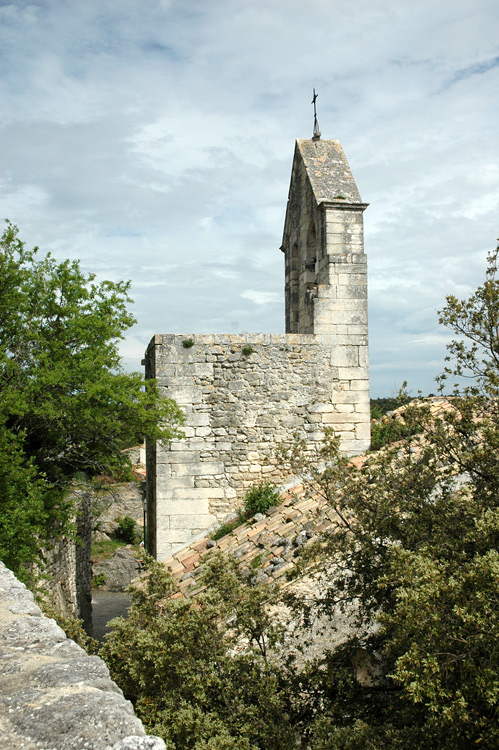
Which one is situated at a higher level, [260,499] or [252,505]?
[260,499]

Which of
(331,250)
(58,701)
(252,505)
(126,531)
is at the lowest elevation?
(126,531)

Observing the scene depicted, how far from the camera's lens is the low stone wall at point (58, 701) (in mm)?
1910

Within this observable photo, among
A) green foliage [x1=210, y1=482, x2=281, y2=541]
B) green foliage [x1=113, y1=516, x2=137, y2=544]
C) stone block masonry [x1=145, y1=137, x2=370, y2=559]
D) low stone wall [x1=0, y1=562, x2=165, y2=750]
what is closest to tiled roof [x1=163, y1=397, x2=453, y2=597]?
green foliage [x1=210, y1=482, x2=281, y2=541]

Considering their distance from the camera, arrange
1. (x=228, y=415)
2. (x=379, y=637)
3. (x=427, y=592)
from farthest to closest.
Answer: (x=228, y=415) < (x=379, y=637) < (x=427, y=592)

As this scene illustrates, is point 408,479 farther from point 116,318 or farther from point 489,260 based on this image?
point 116,318

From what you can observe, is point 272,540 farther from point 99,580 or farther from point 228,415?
point 99,580

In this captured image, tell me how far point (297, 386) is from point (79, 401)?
→ 11.6 feet

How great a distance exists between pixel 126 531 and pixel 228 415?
1643 cm

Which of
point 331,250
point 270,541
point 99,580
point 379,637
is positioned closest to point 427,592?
point 379,637

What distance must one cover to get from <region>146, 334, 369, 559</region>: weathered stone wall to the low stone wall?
6.95m

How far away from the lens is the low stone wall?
6.27 ft

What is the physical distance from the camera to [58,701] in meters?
2.15

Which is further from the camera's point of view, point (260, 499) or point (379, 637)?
point (260, 499)

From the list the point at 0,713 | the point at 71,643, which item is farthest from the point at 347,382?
the point at 0,713
